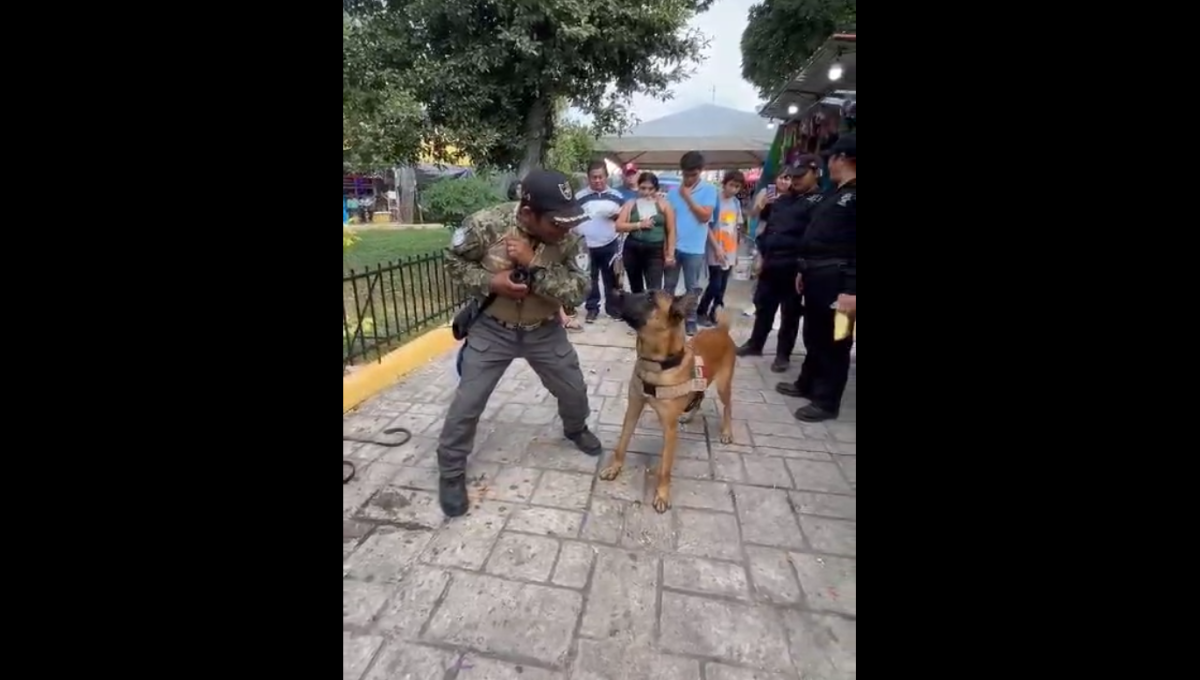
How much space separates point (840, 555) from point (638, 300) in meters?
1.60

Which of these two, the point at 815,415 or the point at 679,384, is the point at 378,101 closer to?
the point at 679,384

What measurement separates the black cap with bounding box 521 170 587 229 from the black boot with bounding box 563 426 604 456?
1.47m

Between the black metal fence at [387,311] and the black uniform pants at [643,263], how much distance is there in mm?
1993

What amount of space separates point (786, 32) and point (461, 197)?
818 centimetres

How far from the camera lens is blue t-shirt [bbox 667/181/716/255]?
6.02 meters

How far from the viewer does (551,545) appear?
2.53m

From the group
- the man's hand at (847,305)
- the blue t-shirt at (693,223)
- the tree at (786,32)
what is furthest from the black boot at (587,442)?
the tree at (786,32)

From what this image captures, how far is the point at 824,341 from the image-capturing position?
403 cm

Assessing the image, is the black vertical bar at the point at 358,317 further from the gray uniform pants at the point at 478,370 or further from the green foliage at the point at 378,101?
the gray uniform pants at the point at 478,370

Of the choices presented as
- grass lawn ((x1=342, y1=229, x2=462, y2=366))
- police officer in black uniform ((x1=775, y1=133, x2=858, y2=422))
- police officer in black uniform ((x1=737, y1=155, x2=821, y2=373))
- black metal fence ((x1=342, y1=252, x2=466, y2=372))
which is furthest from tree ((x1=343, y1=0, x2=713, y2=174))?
police officer in black uniform ((x1=775, y1=133, x2=858, y2=422))

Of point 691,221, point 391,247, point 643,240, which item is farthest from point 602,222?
point 391,247

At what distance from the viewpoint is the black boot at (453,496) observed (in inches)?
109

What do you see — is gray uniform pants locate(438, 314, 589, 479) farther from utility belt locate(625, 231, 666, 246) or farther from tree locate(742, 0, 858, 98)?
tree locate(742, 0, 858, 98)
